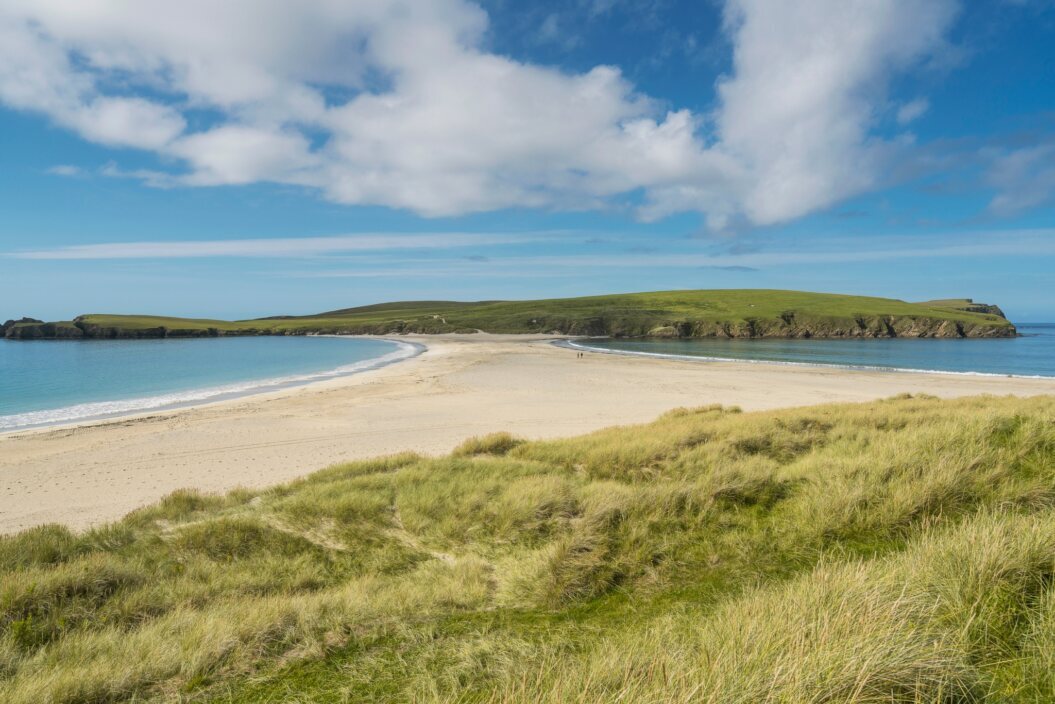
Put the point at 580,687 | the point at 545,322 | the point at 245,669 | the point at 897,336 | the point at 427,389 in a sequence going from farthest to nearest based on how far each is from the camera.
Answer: the point at 545,322 < the point at 897,336 < the point at 427,389 < the point at 245,669 < the point at 580,687

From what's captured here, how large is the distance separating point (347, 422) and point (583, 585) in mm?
17948

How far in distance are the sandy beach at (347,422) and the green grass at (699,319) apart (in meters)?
66.1

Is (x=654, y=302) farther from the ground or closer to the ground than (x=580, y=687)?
farther from the ground

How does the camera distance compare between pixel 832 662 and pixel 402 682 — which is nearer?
pixel 832 662

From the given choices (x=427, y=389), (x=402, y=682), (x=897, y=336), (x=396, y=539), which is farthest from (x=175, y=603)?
(x=897, y=336)

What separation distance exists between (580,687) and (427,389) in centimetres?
2873

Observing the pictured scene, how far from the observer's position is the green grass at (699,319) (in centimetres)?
10138

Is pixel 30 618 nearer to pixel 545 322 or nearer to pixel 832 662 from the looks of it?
pixel 832 662

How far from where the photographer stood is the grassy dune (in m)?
2.80

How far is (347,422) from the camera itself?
69.4 ft

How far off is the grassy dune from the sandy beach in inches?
226

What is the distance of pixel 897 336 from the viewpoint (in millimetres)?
98875

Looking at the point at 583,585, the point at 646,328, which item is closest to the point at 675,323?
the point at 646,328

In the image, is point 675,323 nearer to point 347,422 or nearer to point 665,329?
point 665,329
